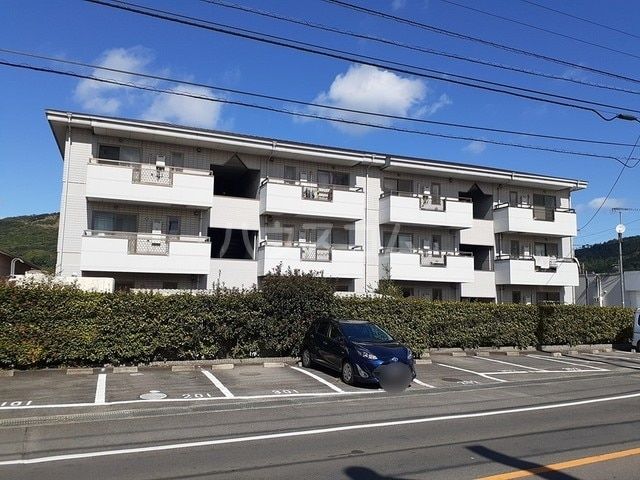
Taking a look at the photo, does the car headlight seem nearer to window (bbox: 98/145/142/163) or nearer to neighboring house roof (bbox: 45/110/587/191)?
neighboring house roof (bbox: 45/110/587/191)

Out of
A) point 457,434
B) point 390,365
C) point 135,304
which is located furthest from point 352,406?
point 135,304

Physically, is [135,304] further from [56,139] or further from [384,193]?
[384,193]

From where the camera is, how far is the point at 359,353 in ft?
44.2

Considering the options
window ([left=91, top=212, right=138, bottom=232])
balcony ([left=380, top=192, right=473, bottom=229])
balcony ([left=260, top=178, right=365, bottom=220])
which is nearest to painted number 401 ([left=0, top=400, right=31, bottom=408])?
window ([left=91, top=212, right=138, bottom=232])

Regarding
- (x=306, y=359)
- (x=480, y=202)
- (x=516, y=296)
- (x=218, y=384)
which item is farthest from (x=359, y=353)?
(x=480, y=202)

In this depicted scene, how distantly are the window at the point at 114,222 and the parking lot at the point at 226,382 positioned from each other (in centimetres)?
937

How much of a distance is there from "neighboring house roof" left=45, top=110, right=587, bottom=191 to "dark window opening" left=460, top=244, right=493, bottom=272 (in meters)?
4.01

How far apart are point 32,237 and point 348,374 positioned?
183ft

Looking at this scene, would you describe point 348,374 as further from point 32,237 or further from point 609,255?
point 609,255

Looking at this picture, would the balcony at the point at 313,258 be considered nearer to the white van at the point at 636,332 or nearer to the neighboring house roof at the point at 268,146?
the neighboring house roof at the point at 268,146

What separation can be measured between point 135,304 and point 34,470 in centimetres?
979

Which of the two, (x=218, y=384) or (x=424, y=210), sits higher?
(x=424, y=210)

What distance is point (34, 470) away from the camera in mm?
6477

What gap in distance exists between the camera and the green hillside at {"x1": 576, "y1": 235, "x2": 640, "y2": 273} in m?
55.6
